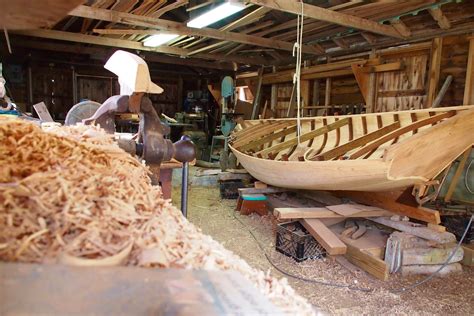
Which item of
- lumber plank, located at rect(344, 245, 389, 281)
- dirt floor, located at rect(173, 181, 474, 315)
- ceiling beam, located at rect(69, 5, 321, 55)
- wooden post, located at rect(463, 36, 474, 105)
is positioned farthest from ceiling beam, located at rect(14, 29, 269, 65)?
lumber plank, located at rect(344, 245, 389, 281)

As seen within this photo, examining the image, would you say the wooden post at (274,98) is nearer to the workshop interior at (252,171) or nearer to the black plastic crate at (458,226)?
the workshop interior at (252,171)

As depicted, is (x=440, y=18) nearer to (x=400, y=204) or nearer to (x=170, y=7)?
(x=400, y=204)

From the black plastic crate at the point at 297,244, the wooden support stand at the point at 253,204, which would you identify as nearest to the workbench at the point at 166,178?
the black plastic crate at the point at 297,244

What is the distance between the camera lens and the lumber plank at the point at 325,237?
2.91 m

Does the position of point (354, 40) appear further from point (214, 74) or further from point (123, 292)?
point (123, 292)

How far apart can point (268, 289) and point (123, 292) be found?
274mm

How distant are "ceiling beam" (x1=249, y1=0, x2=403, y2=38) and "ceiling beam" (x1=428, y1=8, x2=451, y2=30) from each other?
1.93 feet

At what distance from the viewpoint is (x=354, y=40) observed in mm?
6078

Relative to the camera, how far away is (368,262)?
2895 millimetres

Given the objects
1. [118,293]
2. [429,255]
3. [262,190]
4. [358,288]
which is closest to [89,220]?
[118,293]

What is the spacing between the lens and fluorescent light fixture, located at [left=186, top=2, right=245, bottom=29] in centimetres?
401

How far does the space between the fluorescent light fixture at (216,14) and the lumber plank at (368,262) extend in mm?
2967

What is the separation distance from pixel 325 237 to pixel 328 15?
2.93 meters

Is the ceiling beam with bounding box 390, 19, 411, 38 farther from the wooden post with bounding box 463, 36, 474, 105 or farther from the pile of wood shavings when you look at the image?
the pile of wood shavings
